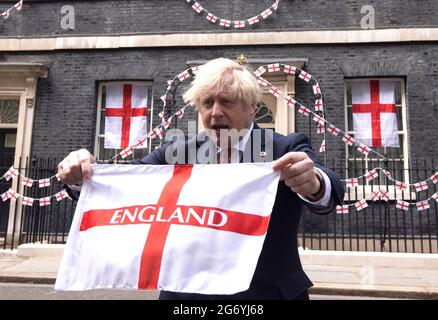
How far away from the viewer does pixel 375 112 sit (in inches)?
393

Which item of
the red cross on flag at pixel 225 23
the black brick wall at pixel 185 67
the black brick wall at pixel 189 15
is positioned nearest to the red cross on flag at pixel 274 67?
the black brick wall at pixel 185 67

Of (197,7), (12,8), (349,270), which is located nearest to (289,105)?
(197,7)

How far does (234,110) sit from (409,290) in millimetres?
5361

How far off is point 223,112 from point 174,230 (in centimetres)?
54

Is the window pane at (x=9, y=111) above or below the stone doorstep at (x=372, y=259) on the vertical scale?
above

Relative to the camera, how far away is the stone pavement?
5.92 metres

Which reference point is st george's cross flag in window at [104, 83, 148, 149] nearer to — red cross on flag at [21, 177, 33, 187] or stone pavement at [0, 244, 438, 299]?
red cross on flag at [21, 177, 33, 187]

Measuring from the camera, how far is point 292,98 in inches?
389

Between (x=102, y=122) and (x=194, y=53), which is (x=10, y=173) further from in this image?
(x=194, y=53)

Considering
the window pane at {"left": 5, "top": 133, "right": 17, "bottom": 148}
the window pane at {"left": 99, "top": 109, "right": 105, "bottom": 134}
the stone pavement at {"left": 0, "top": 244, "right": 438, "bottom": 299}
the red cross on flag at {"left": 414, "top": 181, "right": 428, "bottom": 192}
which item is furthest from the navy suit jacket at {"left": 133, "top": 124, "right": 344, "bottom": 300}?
the window pane at {"left": 5, "top": 133, "right": 17, "bottom": 148}

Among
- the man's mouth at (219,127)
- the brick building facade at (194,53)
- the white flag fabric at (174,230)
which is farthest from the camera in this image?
the brick building facade at (194,53)

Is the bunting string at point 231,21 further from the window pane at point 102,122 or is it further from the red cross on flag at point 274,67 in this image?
the window pane at point 102,122

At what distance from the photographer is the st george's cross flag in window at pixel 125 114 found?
1050cm

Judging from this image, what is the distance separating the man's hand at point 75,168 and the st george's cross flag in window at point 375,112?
902 centimetres
